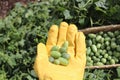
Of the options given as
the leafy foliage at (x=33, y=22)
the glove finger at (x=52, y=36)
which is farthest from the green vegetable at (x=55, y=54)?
the leafy foliage at (x=33, y=22)

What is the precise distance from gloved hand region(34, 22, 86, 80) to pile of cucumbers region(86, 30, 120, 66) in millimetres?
229


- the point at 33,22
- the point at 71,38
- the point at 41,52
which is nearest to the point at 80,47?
the point at 71,38

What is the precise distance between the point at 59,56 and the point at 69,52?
113 millimetres

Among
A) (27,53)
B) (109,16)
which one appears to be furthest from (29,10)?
(109,16)

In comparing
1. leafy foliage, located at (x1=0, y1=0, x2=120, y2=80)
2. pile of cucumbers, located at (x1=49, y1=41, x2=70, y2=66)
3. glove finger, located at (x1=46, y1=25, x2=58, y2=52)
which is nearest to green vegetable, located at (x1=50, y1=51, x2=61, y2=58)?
pile of cucumbers, located at (x1=49, y1=41, x2=70, y2=66)

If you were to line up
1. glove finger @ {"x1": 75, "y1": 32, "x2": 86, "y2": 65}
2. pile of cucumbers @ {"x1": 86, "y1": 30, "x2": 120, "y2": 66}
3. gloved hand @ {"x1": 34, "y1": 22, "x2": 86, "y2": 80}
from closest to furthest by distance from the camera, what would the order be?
gloved hand @ {"x1": 34, "y1": 22, "x2": 86, "y2": 80} < glove finger @ {"x1": 75, "y1": 32, "x2": 86, "y2": 65} < pile of cucumbers @ {"x1": 86, "y1": 30, "x2": 120, "y2": 66}

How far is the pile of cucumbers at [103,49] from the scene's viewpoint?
4.57 metres

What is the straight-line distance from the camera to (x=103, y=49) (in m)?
4.62

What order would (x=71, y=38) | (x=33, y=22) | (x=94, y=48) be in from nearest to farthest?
(x=71, y=38) < (x=94, y=48) < (x=33, y=22)

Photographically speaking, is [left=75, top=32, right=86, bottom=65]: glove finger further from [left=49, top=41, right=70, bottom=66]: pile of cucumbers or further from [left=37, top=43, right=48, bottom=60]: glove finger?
[left=37, top=43, right=48, bottom=60]: glove finger

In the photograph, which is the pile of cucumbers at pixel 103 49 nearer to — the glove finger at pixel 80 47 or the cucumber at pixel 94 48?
the cucumber at pixel 94 48

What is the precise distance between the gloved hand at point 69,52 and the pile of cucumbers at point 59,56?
0.03m

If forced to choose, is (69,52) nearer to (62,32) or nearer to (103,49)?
(62,32)

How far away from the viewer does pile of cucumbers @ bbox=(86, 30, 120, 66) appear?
4.57 meters
